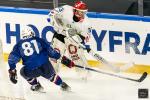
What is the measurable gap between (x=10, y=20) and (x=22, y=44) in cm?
61

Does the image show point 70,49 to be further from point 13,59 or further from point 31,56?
point 13,59

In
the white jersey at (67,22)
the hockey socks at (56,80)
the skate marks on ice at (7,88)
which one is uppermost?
the white jersey at (67,22)

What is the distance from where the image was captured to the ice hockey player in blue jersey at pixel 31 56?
6.78 m

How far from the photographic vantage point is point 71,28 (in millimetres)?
6984

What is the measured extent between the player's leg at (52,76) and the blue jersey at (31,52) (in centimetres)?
12

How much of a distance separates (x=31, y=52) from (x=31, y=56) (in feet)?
0.13

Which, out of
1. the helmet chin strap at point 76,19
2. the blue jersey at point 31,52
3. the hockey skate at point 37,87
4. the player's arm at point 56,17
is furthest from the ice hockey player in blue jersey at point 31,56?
the helmet chin strap at point 76,19

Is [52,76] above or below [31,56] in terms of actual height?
below

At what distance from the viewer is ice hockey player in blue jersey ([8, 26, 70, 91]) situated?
6.78 m

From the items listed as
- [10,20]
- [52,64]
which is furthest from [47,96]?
[10,20]

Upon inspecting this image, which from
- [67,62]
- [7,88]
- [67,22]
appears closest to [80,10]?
[67,22]

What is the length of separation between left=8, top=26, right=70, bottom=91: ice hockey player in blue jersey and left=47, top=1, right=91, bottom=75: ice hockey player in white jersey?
0.65ft

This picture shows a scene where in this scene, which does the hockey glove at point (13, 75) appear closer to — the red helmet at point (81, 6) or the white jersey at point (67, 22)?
the white jersey at point (67, 22)

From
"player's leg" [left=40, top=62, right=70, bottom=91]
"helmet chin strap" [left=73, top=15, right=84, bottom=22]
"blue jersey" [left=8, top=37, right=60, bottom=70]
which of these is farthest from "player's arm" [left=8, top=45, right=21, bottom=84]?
"helmet chin strap" [left=73, top=15, right=84, bottom=22]
